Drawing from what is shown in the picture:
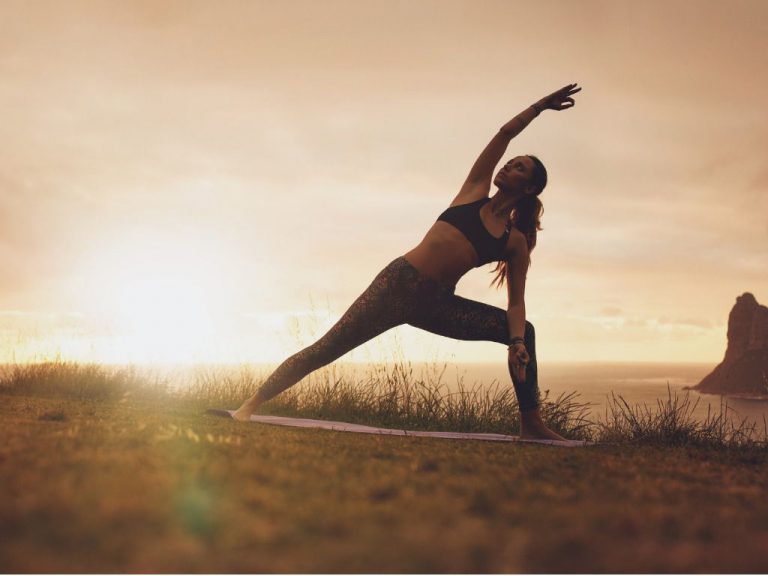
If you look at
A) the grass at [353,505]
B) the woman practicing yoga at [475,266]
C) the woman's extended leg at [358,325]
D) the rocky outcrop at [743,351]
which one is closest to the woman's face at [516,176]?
the woman practicing yoga at [475,266]

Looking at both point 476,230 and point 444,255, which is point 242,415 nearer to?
point 444,255

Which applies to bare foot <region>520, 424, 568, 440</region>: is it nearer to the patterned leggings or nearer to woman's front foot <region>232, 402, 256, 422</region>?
the patterned leggings

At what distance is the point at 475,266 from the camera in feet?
14.0

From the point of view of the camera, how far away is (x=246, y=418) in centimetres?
461

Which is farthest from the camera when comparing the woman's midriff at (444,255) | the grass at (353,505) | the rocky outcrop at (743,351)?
the rocky outcrop at (743,351)

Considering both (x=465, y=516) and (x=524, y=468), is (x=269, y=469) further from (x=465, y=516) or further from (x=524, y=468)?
(x=524, y=468)

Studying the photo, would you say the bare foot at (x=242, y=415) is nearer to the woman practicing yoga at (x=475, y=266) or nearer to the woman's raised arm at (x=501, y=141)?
the woman practicing yoga at (x=475, y=266)

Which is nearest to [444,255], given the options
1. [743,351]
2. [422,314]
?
[422,314]

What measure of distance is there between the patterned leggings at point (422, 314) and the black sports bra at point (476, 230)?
13.2 inches

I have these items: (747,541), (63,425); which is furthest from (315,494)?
(63,425)

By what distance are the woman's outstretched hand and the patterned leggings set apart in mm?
1419

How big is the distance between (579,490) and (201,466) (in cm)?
128

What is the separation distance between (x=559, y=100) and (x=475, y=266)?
127 cm

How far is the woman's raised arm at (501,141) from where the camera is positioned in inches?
168
